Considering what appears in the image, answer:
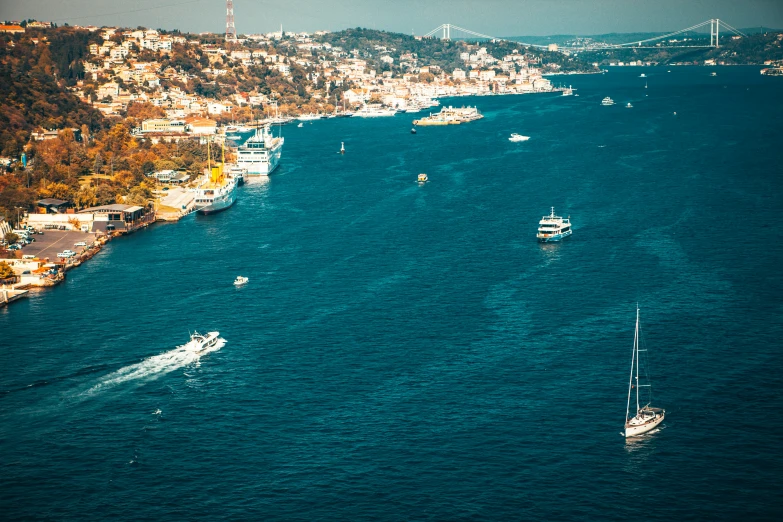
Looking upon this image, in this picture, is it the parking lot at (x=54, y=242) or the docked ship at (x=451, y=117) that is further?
the docked ship at (x=451, y=117)

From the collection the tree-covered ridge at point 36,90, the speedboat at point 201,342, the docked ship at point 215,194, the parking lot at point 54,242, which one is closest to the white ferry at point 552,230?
the speedboat at point 201,342

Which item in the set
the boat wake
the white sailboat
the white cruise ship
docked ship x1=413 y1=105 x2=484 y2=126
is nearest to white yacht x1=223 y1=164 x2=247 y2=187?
the white cruise ship

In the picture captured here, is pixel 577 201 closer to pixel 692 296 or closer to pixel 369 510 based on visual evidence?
pixel 692 296

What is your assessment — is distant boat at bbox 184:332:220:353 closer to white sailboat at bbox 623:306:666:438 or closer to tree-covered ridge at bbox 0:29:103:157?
white sailboat at bbox 623:306:666:438

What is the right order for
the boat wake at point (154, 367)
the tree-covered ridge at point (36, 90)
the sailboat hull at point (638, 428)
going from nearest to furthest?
the sailboat hull at point (638, 428), the boat wake at point (154, 367), the tree-covered ridge at point (36, 90)

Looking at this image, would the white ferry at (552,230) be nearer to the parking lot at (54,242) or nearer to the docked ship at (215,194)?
the docked ship at (215,194)

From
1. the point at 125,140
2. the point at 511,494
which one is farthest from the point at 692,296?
the point at 125,140

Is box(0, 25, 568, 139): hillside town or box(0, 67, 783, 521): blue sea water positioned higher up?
box(0, 25, 568, 139): hillside town
